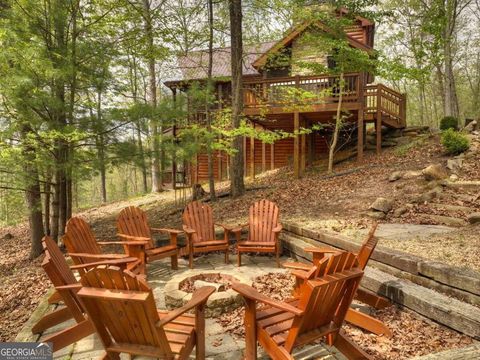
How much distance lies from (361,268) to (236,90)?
25.7ft

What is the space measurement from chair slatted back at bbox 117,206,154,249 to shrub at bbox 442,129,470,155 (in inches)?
325

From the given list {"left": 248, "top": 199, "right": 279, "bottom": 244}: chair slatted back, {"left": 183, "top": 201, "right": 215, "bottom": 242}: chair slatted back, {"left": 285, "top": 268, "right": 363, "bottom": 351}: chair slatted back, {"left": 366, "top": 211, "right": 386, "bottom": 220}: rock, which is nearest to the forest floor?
{"left": 366, "top": 211, "right": 386, "bottom": 220}: rock

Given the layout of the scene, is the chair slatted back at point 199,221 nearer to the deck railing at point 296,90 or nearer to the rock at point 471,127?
the deck railing at point 296,90

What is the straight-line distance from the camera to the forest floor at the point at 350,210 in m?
4.30

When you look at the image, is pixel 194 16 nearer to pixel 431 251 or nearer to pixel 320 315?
pixel 431 251

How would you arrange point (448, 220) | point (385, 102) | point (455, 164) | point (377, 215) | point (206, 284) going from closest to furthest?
1. point (206, 284)
2. point (448, 220)
3. point (377, 215)
4. point (455, 164)
5. point (385, 102)

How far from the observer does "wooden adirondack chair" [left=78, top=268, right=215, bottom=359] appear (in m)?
2.03

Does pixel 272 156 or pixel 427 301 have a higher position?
pixel 272 156

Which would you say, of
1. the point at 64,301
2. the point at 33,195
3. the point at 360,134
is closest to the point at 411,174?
the point at 360,134

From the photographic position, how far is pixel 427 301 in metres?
2.91

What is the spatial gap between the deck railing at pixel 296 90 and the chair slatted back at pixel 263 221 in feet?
19.9

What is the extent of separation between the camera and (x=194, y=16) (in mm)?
10578

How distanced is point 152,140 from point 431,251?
5209 mm

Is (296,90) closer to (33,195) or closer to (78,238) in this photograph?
(33,195)
